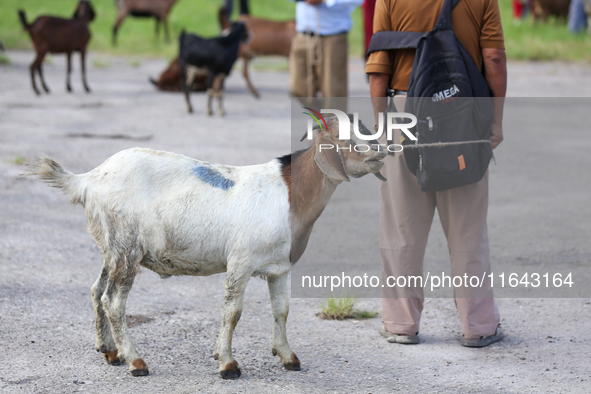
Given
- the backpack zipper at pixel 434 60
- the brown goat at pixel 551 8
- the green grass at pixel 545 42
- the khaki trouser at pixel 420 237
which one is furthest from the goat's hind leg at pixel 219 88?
the brown goat at pixel 551 8

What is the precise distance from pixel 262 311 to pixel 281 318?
957 mm

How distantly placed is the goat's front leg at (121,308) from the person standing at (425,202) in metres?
1.49

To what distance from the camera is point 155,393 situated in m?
3.36

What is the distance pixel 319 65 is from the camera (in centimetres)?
832

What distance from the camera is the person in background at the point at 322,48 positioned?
27.0ft

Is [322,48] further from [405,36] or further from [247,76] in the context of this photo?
[405,36]

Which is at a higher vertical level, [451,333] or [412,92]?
[412,92]

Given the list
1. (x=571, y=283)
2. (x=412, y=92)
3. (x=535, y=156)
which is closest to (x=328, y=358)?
(x=412, y=92)

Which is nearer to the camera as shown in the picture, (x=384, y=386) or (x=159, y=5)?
(x=384, y=386)

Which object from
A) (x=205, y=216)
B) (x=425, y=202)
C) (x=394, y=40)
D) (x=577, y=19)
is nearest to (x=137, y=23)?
(x=577, y=19)

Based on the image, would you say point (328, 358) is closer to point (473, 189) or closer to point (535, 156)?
point (473, 189)

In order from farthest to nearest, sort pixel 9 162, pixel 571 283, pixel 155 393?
pixel 9 162, pixel 571 283, pixel 155 393

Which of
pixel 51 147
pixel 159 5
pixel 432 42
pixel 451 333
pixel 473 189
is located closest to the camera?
pixel 432 42

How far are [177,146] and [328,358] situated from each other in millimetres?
5508
